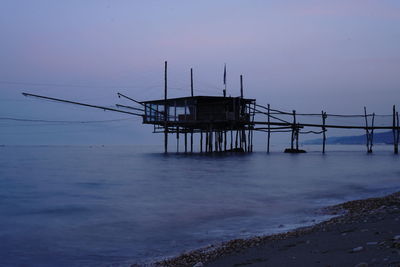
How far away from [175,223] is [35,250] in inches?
154

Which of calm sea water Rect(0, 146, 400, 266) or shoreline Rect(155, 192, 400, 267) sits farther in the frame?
calm sea water Rect(0, 146, 400, 266)

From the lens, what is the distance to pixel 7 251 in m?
8.27

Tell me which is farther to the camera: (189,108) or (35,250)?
(189,108)

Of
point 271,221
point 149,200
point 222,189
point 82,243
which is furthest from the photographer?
point 222,189

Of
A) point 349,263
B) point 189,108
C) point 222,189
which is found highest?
point 189,108

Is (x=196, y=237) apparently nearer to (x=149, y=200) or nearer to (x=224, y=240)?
(x=224, y=240)

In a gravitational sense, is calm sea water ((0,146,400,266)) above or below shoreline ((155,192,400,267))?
below

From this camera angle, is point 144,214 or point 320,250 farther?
point 144,214

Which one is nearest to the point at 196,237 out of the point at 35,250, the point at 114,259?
the point at 114,259

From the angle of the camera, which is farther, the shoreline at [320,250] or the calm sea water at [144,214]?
the calm sea water at [144,214]

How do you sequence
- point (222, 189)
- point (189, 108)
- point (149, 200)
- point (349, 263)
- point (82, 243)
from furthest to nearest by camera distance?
point (189, 108)
point (222, 189)
point (149, 200)
point (82, 243)
point (349, 263)

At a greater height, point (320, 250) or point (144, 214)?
point (320, 250)

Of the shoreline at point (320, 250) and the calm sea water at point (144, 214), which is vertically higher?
the shoreline at point (320, 250)

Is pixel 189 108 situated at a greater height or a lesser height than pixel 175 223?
greater
